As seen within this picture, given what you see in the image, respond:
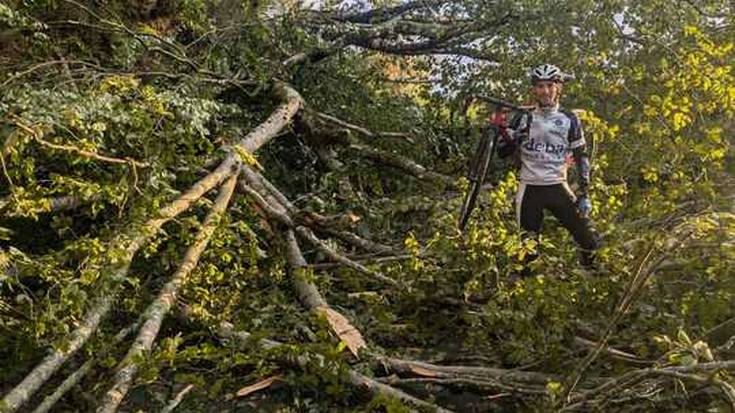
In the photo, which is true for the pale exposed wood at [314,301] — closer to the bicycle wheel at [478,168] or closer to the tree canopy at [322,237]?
the tree canopy at [322,237]

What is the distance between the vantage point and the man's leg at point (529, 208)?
5305 mm

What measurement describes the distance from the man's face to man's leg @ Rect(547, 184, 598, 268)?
59 cm

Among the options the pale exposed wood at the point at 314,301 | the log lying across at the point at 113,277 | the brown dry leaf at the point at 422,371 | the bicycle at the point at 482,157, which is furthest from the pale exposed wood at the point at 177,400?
the bicycle at the point at 482,157

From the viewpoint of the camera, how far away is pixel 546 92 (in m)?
5.12

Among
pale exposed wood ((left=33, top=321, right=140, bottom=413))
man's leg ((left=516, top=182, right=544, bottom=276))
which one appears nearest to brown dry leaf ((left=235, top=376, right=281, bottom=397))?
pale exposed wood ((left=33, top=321, right=140, bottom=413))

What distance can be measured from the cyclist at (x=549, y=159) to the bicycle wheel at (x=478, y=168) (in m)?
0.08

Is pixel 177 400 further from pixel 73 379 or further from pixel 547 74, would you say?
pixel 547 74

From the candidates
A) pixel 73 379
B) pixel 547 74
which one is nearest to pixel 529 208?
pixel 547 74

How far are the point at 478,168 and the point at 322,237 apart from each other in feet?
4.45

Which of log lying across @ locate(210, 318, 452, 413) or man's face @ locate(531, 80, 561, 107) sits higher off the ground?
man's face @ locate(531, 80, 561, 107)

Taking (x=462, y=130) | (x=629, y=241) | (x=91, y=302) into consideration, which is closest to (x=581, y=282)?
(x=629, y=241)

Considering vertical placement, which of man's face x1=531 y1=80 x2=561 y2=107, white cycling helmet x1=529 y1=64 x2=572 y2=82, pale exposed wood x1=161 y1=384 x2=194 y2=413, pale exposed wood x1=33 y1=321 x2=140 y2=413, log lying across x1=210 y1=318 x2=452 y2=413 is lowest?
log lying across x1=210 y1=318 x2=452 y2=413

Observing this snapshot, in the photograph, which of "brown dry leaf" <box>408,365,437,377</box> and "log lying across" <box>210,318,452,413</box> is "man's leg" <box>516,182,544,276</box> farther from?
"log lying across" <box>210,318,452,413</box>

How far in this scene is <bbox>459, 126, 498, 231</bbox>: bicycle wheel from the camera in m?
5.38
